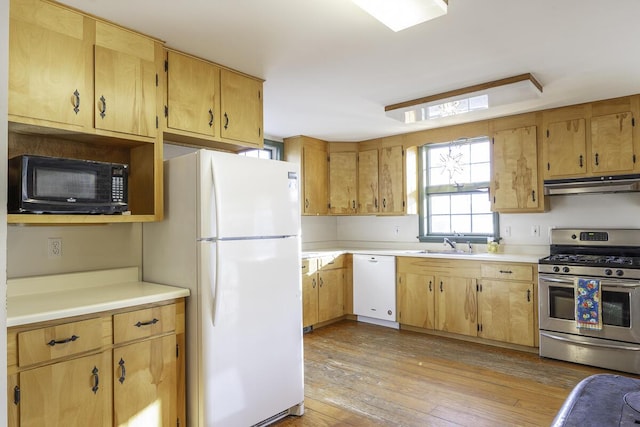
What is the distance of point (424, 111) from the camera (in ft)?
12.1

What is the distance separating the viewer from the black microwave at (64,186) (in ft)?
6.07

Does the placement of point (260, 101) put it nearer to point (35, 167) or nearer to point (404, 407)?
point (35, 167)

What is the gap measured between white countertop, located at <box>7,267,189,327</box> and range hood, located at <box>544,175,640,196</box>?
11.5 ft

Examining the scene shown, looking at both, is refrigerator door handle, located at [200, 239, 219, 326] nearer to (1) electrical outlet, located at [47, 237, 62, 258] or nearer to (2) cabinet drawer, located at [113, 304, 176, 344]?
(2) cabinet drawer, located at [113, 304, 176, 344]

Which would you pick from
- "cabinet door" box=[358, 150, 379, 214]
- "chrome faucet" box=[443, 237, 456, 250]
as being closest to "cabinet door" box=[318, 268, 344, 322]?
"cabinet door" box=[358, 150, 379, 214]

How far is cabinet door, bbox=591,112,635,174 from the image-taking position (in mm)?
3463

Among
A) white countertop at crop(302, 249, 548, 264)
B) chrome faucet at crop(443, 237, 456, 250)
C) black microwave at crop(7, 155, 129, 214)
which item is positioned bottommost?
white countertop at crop(302, 249, 548, 264)

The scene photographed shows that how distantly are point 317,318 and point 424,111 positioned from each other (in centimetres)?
258

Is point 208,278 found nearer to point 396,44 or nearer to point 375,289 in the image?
point 396,44

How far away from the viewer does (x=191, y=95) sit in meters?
2.55

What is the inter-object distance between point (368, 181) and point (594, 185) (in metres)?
2.52

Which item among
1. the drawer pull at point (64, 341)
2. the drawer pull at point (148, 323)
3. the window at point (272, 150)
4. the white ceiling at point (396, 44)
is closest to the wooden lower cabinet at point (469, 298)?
the white ceiling at point (396, 44)

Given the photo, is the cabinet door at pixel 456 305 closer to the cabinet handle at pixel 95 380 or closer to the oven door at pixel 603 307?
the oven door at pixel 603 307

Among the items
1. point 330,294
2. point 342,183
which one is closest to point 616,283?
point 330,294
